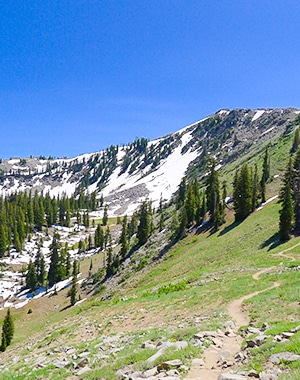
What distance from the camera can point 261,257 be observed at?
1556 inches

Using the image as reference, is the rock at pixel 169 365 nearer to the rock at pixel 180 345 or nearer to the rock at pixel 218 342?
the rock at pixel 180 345

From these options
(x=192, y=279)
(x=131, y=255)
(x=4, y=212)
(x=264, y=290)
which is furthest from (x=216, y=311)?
(x=4, y=212)

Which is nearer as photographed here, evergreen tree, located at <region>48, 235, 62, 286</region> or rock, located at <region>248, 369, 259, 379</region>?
rock, located at <region>248, 369, 259, 379</region>

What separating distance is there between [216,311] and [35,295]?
9310cm

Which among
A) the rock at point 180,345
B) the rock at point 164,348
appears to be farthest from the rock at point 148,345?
the rock at point 180,345

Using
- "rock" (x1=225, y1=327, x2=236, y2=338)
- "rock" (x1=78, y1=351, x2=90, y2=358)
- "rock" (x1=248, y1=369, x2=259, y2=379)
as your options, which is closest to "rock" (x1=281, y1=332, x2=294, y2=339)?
"rock" (x1=248, y1=369, x2=259, y2=379)

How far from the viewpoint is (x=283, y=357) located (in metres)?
9.55

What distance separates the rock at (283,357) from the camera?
9.28 meters

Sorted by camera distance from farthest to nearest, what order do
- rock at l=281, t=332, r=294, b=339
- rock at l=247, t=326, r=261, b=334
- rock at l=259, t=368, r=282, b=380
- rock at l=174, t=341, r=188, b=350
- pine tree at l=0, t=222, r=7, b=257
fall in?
pine tree at l=0, t=222, r=7, b=257
rock at l=247, t=326, r=261, b=334
rock at l=174, t=341, r=188, b=350
rock at l=281, t=332, r=294, b=339
rock at l=259, t=368, r=282, b=380

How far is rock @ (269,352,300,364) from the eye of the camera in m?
9.28

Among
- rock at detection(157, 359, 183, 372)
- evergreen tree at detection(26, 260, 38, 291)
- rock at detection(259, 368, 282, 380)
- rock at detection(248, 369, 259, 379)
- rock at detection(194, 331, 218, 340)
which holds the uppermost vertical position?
rock at detection(259, 368, 282, 380)

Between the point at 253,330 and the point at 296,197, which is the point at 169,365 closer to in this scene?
the point at 253,330

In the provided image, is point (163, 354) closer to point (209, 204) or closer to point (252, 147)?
point (209, 204)

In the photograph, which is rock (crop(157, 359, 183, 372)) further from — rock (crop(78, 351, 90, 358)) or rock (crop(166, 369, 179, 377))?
rock (crop(78, 351, 90, 358))
